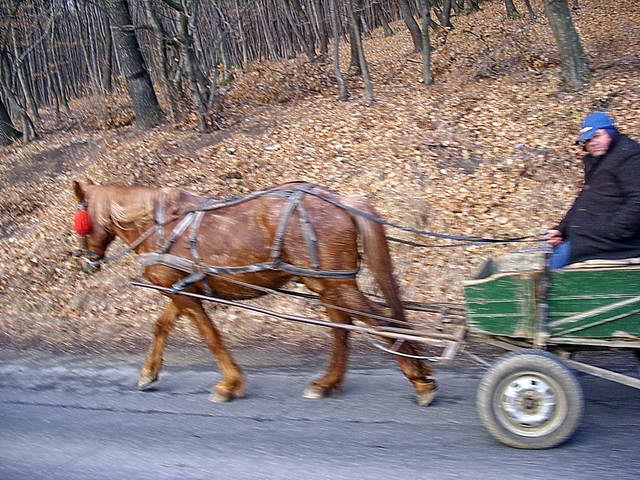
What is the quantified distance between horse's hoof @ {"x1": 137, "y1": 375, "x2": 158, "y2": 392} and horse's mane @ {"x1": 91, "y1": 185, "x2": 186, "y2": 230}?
1.46m

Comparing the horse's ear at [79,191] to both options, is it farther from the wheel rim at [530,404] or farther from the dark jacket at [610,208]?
the dark jacket at [610,208]

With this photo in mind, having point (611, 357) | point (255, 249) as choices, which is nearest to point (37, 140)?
point (255, 249)

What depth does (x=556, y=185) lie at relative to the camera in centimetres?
906

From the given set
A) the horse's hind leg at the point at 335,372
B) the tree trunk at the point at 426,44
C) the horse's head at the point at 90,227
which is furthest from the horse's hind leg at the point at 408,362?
the tree trunk at the point at 426,44

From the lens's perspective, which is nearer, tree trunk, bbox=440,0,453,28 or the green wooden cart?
the green wooden cart

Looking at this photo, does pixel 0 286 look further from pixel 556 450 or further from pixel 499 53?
pixel 499 53

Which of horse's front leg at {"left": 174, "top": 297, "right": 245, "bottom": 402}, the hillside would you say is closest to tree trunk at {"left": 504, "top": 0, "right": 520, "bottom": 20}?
the hillside

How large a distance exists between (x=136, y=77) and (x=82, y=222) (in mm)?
8639

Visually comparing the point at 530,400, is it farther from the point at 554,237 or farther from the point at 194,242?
the point at 194,242

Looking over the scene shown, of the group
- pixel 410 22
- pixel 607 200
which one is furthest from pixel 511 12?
pixel 607 200

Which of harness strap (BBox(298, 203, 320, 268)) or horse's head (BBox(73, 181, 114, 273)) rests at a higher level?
horse's head (BBox(73, 181, 114, 273))

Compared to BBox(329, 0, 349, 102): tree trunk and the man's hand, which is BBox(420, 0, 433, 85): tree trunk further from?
the man's hand

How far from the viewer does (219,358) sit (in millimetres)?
5578

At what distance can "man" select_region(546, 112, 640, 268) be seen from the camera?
13.8 ft
